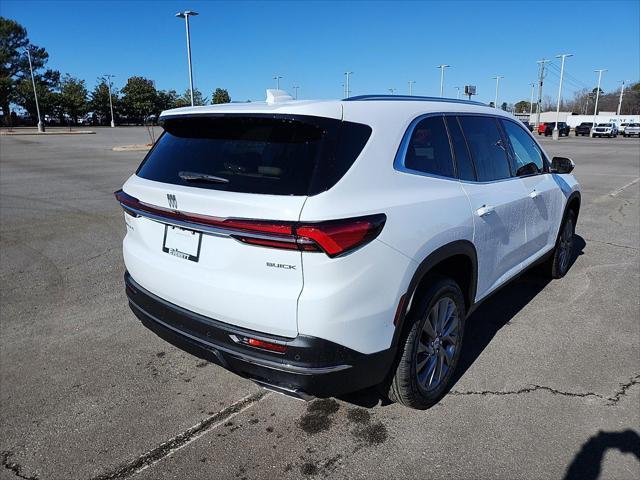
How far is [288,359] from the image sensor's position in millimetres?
2297

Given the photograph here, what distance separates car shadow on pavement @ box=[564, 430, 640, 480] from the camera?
2.50m

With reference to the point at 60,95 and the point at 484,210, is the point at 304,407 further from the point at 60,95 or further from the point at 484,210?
the point at 60,95

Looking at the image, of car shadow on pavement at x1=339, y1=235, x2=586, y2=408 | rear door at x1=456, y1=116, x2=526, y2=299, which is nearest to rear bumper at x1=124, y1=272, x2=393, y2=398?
car shadow on pavement at x1=339, y1=235, x2=586, y2=408

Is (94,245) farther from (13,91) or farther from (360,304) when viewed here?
(13,91)

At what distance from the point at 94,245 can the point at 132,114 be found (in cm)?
8593

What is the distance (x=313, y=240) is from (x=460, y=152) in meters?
1.57

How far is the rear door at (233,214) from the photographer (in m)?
2.24

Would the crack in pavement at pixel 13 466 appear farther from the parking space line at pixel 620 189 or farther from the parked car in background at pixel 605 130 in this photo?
the parked car in background at pixel 605 130

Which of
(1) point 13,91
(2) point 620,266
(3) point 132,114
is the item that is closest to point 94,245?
(2) point 620,266

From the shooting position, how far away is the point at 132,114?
277 feet

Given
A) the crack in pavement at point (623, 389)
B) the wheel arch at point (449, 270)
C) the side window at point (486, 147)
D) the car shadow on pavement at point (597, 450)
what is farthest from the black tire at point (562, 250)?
the car shadow on pavement at point (597, 450)

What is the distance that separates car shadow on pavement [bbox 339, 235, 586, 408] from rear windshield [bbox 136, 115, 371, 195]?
150cm

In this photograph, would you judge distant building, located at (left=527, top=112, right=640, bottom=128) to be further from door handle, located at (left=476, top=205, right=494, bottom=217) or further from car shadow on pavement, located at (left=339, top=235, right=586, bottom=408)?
door handle, located at (left=476, top=205, right=494, bottom=217)

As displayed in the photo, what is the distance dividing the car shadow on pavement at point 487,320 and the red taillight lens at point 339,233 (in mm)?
1223
